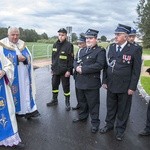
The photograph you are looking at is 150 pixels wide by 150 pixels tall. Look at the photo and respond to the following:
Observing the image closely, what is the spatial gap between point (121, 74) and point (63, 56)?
7.77 feet

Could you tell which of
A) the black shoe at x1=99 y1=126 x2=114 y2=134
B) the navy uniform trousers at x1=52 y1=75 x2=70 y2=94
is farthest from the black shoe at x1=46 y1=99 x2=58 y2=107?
the black shoe at x1=99 y1=126 x2=114 y2=134

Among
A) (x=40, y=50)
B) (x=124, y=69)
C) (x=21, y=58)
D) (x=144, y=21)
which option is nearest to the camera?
(x=124, y=69)

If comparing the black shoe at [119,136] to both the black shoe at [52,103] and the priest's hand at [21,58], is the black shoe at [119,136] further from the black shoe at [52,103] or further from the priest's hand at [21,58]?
the black shoe at [52,103]

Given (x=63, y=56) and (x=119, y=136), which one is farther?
(x=63, y=56)

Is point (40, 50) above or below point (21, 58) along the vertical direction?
below

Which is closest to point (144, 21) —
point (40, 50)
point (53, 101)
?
point (40, 50)

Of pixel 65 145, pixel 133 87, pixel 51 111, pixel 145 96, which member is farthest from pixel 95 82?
pixel 145 96

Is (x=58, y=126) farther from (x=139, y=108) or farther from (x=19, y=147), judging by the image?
(x=139, y=108)

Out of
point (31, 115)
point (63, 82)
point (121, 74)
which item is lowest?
point (31, 115)

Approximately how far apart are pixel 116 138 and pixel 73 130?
0.95 m

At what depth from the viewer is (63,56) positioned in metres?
8.50

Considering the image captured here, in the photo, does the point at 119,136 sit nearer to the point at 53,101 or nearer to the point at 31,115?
the point at 31,115

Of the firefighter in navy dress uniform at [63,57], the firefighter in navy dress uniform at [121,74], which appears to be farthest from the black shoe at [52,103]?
the firefighter in navy dress uniform at [121,74]

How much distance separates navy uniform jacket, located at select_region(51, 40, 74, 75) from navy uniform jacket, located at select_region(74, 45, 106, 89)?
4.49 feet
